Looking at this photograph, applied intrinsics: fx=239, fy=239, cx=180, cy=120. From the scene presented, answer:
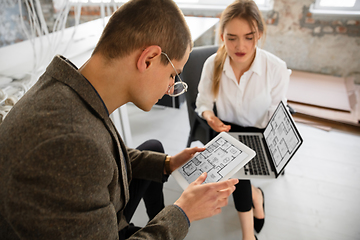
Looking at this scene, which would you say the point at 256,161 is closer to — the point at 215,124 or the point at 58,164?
the point at 215,124

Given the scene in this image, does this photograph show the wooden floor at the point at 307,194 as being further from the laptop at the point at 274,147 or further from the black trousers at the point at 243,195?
the laptop at the point at 274,147

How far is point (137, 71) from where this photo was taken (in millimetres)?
632

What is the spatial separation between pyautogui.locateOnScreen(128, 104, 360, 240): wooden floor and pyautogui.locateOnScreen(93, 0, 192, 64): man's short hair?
101 centimetres

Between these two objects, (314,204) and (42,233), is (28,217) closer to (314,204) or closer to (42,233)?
(42,233)

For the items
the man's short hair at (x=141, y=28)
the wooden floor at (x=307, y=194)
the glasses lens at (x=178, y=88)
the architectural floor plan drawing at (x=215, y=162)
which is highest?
the man's short hair at (x=141, y=28)

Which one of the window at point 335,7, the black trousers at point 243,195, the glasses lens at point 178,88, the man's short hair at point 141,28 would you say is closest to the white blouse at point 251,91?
the black trousers at point 243,195

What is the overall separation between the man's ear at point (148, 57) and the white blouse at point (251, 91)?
80cm

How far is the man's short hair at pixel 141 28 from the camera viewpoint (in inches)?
23.7

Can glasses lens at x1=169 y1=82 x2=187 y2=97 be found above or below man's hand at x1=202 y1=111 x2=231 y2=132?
above

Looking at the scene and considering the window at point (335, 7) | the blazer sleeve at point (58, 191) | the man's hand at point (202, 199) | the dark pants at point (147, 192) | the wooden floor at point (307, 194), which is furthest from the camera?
the window at point (335, 7)

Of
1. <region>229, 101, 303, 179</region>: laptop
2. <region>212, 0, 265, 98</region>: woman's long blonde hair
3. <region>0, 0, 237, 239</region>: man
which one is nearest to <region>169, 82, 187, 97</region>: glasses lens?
<region>0, 0, 237, 239</region>: man

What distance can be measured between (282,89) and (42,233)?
1.27 meters

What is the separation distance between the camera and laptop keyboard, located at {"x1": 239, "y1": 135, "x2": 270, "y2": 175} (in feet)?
3.39

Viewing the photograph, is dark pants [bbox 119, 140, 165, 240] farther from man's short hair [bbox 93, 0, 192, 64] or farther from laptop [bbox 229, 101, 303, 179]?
man's short hair [bbox 93, 0, 192, 64]
